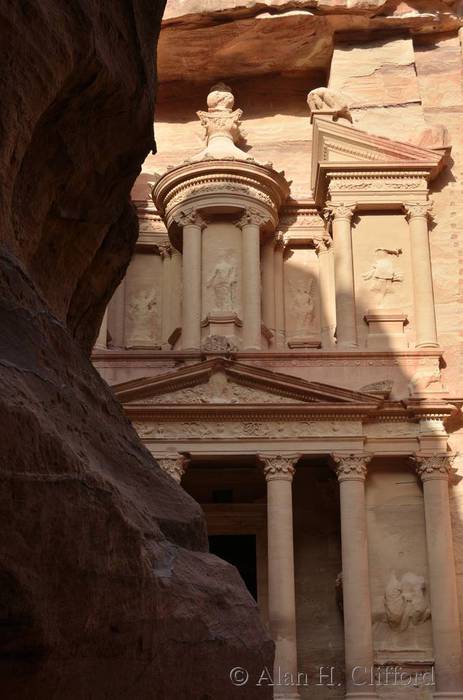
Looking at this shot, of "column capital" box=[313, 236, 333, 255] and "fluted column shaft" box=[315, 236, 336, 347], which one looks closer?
"fluted column shaft" box=[315, 236, 336, 347]

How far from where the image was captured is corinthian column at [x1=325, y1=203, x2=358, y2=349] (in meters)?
19.9

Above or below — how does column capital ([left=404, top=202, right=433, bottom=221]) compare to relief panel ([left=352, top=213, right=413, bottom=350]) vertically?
above

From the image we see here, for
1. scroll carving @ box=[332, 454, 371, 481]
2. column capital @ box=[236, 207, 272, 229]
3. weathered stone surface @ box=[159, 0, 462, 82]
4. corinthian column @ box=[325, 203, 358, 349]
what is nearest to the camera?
scroll carving @ box=[332, 454, 371, 481]

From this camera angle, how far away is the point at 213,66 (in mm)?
25047

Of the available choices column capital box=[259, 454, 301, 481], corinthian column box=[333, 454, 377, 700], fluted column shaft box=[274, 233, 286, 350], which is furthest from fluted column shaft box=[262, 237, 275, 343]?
corinthian column box=[333, 454, 377, 700]

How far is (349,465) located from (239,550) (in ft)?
12.8

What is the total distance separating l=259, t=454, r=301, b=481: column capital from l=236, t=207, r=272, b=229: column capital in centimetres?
582

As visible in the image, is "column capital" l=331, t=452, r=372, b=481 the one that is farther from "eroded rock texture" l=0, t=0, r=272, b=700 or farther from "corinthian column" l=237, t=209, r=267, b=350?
"eroded rock texture" l=0, t=0, r=272, b=700

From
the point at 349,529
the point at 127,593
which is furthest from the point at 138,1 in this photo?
the point at 349,529

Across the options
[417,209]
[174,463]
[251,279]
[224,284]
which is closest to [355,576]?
[174,463]

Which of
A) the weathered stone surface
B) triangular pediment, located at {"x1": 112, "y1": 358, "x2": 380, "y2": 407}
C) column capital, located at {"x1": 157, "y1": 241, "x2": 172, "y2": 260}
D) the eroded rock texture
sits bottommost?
the eroded rock texture

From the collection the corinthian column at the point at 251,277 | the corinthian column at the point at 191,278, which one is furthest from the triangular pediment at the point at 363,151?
the corinthian column at the point at 191,278

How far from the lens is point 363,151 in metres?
21.2

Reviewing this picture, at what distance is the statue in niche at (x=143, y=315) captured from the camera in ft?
73.2
